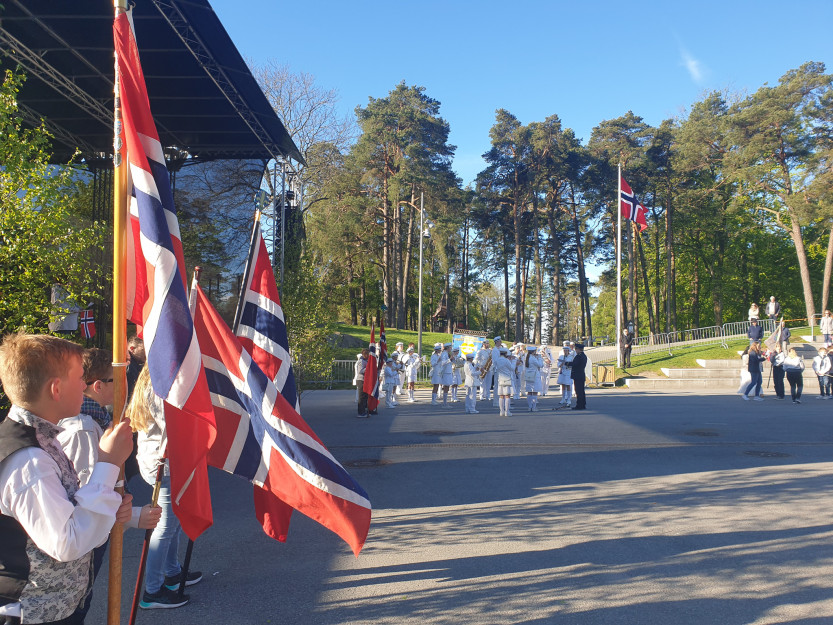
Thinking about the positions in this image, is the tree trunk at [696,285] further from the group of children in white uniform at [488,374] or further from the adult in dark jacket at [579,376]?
the adult in dark jacket at [579,376]

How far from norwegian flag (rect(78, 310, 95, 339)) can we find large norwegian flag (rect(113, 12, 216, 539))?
51.8 ft

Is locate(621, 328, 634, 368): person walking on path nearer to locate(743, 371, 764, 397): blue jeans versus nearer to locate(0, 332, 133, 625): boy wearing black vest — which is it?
locate(743, 371, 764, 397): blue jeans

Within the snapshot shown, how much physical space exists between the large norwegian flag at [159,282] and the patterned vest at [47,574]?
80 cm

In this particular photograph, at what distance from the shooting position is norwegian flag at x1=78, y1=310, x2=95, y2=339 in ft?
56.8

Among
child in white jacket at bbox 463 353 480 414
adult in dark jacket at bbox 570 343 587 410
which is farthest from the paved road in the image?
adult in dark jacket at bbox 570 343 587 410

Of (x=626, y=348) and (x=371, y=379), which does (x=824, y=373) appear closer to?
(x=626, y=348)

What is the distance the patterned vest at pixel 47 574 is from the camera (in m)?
2.32

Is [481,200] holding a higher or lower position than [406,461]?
higher

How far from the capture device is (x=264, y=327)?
5.36 meters

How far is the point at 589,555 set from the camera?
17.6 feet

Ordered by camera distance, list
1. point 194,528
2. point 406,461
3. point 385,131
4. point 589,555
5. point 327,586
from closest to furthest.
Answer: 1. point 194,528
2. point 327,586
3. point 589,555
4. point 406,461
5. point 385,131

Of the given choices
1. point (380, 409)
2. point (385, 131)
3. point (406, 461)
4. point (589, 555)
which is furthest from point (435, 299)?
point (589, 555)

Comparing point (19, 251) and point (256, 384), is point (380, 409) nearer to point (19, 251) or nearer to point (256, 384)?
point (19, 251)

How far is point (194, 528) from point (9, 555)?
1572 millimetres
